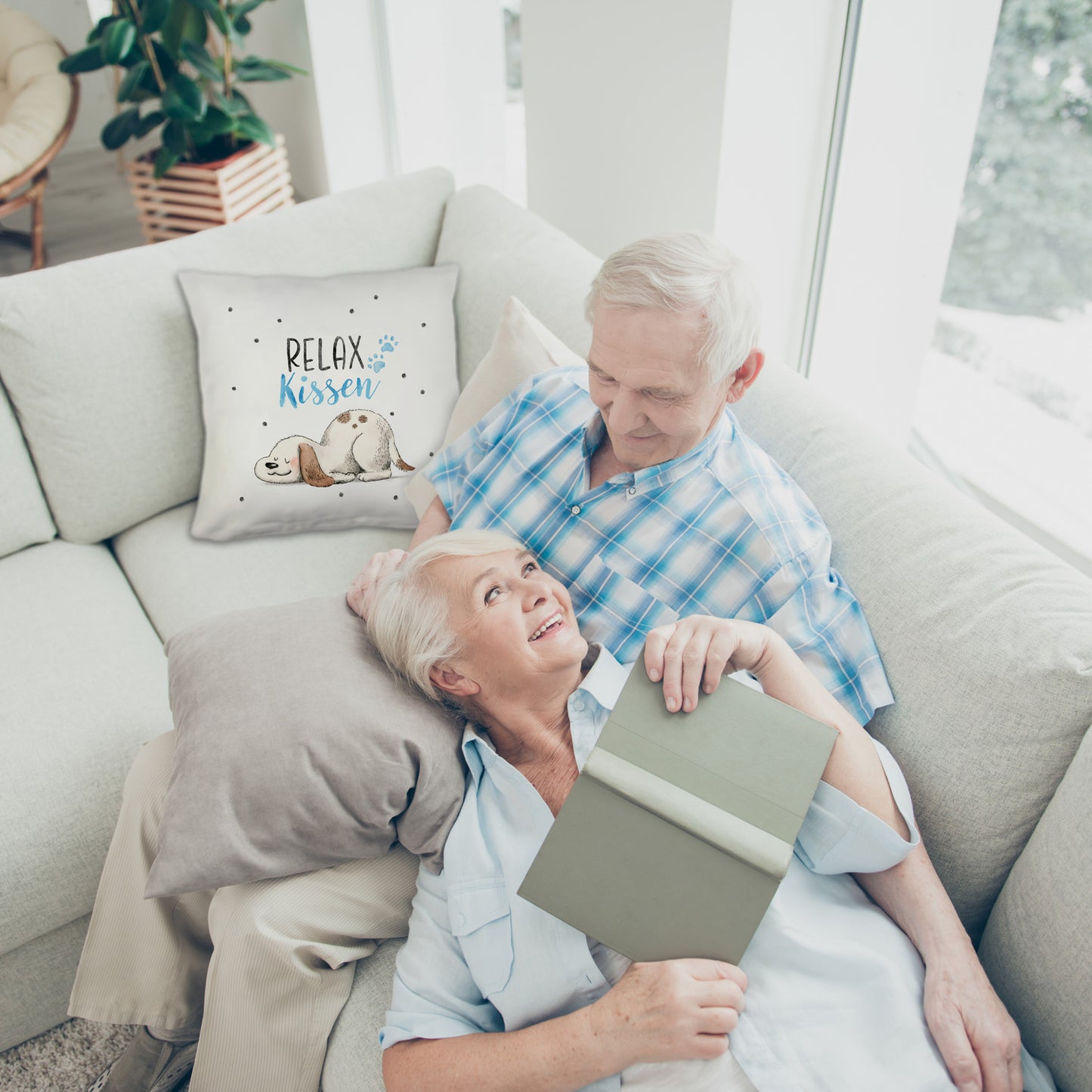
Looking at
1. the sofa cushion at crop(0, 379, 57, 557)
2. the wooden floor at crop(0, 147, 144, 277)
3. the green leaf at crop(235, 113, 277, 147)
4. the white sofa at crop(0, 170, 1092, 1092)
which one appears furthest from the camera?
the wooden floor at crop(0, 147, 144, 277)

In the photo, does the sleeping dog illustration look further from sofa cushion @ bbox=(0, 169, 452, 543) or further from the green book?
the green book

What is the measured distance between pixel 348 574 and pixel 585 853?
0.96 m

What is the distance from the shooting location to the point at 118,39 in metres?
2.64

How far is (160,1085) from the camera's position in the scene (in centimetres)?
125

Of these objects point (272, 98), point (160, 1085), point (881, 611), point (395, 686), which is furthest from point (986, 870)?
point (272, 98)

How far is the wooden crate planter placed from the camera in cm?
286

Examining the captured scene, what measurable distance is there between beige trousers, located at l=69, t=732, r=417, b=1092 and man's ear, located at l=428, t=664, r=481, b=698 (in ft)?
0.78

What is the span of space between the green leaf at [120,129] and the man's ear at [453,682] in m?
2.73

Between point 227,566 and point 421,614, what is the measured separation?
2.52ft

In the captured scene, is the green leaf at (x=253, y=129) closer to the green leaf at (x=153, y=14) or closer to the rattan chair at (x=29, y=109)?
the green leaf at (x=153, y=14)

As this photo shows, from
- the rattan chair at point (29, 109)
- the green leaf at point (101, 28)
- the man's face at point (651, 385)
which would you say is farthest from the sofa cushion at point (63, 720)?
the rattan chair at point (29, 109)

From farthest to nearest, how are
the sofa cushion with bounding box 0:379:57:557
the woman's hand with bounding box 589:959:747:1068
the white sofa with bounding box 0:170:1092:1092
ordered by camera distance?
the sofa cushion with bounding box 0:379:57:557
the white sofa with bounding box 0:170:1092:1092
the woman's hand with bounding box 589:959:747:1068

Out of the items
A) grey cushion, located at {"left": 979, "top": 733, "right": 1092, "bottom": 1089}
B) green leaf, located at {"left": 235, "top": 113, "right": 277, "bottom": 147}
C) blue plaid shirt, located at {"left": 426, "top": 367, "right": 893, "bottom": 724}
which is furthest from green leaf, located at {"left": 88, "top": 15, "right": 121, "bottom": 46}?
grey cushion, located at {"left": 979, "top": 733, "right": 1092, "bottom": 1089}

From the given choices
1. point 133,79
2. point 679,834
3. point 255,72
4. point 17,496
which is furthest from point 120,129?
point 679,834
